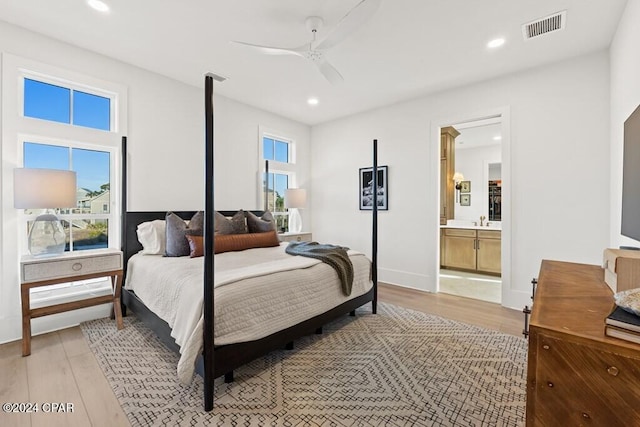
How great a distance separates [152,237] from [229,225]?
82 cm

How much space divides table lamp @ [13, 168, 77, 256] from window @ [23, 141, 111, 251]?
1.38ft

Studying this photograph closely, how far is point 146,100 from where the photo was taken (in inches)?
134

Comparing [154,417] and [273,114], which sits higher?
[273,114]

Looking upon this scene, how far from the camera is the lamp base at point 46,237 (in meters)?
2.49

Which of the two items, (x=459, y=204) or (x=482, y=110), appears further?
(x=459, y=204)

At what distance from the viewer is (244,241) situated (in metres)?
3.35

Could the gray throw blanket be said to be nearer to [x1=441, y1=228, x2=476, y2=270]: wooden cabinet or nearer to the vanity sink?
[x1=441, y1=228, x2=476, y2=270]: wooden cabinet

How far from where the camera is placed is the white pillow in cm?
308

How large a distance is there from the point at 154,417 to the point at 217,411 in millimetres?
349

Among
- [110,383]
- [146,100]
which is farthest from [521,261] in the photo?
[146,100]

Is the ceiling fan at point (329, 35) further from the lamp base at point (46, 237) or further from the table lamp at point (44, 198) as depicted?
the lamp base at point (46, 237)

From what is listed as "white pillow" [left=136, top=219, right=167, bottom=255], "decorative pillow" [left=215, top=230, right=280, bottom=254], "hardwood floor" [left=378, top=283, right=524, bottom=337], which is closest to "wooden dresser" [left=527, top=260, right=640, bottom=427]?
"hardwood floor" [left=378, top=283, right=524, bottom=337]

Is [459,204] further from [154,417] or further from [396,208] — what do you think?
[154,417]

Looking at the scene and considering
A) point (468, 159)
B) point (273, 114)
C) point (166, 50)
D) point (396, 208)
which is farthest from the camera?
point (468, 159)
